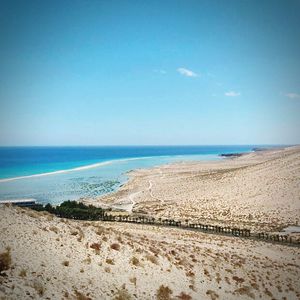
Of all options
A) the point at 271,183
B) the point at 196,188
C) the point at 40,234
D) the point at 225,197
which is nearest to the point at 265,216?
the point at 225,197

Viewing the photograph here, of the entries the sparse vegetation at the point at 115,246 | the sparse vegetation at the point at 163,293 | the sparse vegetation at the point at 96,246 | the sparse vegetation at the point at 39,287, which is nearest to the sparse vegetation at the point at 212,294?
the sparse vegetation at the point at 163,293

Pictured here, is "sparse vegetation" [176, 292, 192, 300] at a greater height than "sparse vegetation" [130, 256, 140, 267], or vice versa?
"sparse vegetation" [130, 256, 140, 267]

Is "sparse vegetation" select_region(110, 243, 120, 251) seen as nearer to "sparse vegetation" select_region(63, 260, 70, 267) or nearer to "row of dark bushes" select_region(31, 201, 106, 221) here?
"sparse vegetation" select_region(63, 260, 70, 267)

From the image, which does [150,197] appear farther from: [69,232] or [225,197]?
[69,232]

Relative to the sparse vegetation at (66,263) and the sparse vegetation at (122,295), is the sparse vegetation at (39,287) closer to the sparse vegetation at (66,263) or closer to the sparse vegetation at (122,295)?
the sparse vegetation at (66,263)

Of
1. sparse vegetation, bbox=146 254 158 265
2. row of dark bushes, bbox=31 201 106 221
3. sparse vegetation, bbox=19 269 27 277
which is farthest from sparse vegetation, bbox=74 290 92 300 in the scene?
row of dark bushes, bbox=31 201 106 221

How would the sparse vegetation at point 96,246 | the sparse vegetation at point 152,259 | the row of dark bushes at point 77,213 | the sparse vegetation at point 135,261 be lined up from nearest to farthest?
the sparse vegetation at point 135,261 → the sparse vegetation at point 96,246 → the sparse vegetation at point 152,259 → the row of dark bushes at point 77,213
